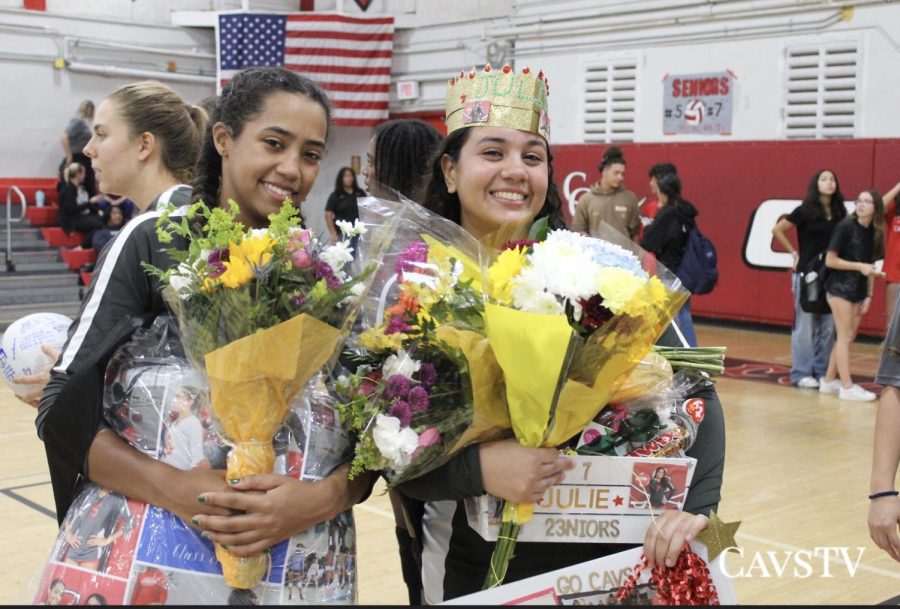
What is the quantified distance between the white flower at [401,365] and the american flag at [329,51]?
11.8 meters

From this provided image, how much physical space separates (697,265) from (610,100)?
174 inches

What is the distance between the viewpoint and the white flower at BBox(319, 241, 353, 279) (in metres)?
1.43

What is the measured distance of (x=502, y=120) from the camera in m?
1.85

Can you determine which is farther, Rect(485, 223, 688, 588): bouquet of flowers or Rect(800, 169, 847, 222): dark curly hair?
Rect(800, 169, 847, 222): dark curly hair

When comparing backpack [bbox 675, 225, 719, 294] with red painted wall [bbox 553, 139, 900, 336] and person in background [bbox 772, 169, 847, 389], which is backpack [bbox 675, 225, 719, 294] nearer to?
person in background [bbox 772, 169, 847, 389]

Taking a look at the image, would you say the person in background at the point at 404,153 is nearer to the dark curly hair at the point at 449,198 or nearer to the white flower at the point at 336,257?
the dark curly hair at the point at 449,198

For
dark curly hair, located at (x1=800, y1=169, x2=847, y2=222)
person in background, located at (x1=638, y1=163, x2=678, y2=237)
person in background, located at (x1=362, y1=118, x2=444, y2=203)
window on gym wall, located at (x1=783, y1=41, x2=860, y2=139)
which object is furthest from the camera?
window on gym wall, located at (x1=783, y1=41, x2=860, y2=139)

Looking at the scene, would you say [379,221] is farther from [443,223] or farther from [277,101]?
[277,101]

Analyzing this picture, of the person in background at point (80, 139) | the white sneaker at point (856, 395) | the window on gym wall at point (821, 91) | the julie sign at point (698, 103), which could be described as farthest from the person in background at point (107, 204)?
the white sneaker at point (856, 395)

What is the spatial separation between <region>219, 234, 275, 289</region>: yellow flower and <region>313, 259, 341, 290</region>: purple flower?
7cm

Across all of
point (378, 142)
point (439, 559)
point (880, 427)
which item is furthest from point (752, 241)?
point (439, 559)

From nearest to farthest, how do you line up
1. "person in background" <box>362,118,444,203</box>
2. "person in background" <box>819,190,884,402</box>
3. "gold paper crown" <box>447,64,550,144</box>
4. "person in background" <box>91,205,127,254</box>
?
1. "gold paper crown" <box>447,64,550,144</box>
2. "person in background" <box>362,118,444,203</box>
3. "person in background" <box>819,190,884,402</box>
4. "person in background" <box>91,205,127,254</box>

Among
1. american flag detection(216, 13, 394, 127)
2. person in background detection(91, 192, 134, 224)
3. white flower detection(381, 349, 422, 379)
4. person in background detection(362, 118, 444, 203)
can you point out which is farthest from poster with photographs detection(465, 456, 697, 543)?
american flag detection(216, 13, 394, 127)

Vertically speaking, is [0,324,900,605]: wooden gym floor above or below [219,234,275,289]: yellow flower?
below
